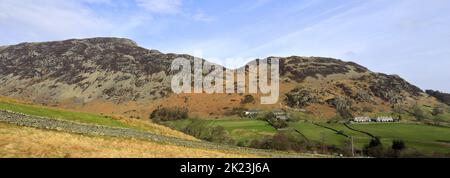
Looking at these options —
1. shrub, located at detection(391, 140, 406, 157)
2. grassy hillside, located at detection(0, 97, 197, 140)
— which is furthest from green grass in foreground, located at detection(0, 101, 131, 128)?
shrub, located at detection(391, 140, 406, 157)

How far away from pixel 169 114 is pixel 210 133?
159 ft

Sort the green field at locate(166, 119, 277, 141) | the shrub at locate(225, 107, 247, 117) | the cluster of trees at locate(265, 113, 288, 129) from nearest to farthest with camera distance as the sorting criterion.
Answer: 1. the green field at locate(166, 119, 277, 141)
2. the cluster of trees at locate(265, 113, 288, 129)
3. the shrub at locate(225, 107, 247, 117)

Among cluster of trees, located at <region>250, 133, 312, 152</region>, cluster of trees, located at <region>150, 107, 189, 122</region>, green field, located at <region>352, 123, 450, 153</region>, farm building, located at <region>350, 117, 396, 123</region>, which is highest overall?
cluster of trees, located at <region>150, 107, 189, 122</region>

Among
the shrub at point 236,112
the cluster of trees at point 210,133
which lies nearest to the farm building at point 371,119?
the shrub at point 236,112

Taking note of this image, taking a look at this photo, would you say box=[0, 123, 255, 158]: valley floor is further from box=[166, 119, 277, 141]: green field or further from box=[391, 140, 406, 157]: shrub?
box=[166, 119, 277, 141]: green field

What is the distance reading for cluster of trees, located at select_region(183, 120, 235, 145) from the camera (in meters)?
129

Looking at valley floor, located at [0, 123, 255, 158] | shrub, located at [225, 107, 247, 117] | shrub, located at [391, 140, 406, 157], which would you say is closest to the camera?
valley floor, located at [0, 123, 255, 158]

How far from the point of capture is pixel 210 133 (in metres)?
140

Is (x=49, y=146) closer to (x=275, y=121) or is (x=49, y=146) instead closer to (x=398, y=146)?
(x=398, y=146)

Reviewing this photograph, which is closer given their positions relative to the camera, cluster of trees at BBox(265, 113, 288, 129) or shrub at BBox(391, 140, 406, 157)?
shrub at BBox(391, 140, 406, 157)

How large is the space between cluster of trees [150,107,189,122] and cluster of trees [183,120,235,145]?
22.8 metres

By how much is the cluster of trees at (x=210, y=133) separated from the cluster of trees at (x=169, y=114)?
74.9 ft

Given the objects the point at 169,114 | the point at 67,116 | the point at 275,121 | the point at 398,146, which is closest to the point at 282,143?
the point at 398,146
